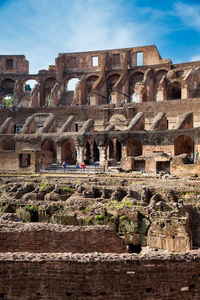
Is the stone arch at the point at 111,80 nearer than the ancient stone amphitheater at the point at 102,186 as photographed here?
No

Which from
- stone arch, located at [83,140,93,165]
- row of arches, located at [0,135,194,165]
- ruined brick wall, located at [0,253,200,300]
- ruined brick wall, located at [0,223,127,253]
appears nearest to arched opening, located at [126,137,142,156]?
row of arches, located at [0,135,194,165]

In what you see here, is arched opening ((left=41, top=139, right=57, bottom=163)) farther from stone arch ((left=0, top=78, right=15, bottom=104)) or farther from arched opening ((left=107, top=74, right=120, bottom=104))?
stone arch ((left=0, top=78, right=15, bottom=104))

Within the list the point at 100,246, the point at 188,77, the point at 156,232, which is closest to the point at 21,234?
the point at 100,246

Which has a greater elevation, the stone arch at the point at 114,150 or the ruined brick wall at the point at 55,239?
the stone arch at the point at 114,150

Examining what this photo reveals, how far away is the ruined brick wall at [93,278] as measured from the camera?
5.61m

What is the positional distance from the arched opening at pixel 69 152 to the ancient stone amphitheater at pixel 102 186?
14 centimetres

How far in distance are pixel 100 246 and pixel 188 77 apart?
33.6m

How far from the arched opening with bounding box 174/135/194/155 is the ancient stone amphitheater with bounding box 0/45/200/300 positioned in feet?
0.35

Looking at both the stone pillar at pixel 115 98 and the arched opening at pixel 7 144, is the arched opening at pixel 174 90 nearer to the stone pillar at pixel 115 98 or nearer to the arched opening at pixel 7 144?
the stone pillar at pixel 115 98

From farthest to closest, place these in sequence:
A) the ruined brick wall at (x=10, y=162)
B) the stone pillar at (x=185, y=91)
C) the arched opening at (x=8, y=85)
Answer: the arched opening at (x=8, y=85) → the stone pillar at (x=185, y=91) → the ruined brick wall at (x=10, y=162)

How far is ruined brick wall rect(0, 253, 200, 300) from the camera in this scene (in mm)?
5605

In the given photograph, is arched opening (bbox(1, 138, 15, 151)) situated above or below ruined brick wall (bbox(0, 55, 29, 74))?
below

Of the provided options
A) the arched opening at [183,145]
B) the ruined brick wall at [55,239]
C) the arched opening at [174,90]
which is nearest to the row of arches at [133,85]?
the arched opening at [174,90]

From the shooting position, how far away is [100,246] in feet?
28.2
